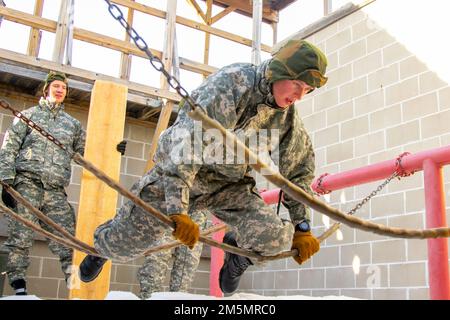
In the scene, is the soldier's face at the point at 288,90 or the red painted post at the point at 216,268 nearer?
the soldier's face at the point at 288,90

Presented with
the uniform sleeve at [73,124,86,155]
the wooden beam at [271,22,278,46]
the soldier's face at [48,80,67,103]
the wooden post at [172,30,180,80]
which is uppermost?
the wooden beam at [271,22,278,46]

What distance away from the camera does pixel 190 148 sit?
2014mm

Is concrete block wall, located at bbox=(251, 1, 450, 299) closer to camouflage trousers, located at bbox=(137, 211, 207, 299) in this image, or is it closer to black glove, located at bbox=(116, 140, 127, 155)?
camouflage trousers, located at bbox=(137, 211, 207, 299)

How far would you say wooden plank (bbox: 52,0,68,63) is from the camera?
204 inches

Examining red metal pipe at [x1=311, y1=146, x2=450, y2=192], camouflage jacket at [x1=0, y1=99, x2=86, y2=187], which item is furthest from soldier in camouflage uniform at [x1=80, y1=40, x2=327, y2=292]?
camouflage jacket at [x1=0, y1=99, x2=86, y2=187]

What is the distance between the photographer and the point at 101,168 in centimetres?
335

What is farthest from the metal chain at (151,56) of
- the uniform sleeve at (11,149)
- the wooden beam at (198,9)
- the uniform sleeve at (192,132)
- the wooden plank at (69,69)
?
the wooden beam at (198,9)

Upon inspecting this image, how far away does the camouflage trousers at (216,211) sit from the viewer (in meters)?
2.32

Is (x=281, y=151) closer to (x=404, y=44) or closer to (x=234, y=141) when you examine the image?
(x=234, y=141)

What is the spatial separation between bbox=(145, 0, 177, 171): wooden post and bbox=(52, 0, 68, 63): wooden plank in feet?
3.39

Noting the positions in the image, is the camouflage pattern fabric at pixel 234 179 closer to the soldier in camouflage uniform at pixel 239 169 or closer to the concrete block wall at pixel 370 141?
the soldier in camouflage uniform at pixel 239 169

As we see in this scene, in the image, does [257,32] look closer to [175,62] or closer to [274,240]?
[175,62]

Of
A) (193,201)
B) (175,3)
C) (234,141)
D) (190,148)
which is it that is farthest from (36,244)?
(234,141)
